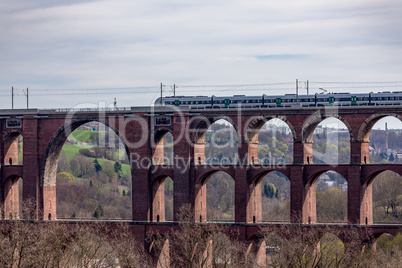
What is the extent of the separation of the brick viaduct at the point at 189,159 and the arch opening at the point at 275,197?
43.6 metres

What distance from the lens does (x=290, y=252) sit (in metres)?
65.8

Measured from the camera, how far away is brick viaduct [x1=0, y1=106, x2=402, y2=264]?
72750 millimetres

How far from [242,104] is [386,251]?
1996 cm

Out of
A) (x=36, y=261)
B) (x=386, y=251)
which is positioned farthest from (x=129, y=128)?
(x=386, y=251)

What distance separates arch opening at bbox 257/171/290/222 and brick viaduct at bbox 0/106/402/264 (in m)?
43.6

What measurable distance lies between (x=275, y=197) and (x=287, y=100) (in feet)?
294

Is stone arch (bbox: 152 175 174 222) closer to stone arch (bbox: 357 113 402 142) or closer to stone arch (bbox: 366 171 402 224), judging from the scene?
stone arch (bbox: 357 113 402 142)

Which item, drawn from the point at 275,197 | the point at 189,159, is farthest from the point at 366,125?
the point at 275,197

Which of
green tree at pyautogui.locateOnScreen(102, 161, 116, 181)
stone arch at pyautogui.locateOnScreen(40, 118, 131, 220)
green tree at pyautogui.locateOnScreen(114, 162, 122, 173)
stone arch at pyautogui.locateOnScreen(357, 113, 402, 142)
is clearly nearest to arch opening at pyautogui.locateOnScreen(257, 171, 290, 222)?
green tree at pyautogui.locateOnScreen(114, 162, 122, 173)

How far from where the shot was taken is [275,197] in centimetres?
17075

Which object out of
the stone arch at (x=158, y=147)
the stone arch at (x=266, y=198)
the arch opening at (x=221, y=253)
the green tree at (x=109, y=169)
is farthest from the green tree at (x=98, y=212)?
the arch opening at (x=221, y=253)

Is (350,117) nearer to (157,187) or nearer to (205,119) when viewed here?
(205,119)

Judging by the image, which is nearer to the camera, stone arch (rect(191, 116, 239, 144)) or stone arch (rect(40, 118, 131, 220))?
stone arch (rect(191, 116, 239, 144))

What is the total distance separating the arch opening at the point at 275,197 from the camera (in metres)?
125
